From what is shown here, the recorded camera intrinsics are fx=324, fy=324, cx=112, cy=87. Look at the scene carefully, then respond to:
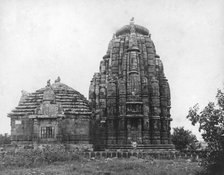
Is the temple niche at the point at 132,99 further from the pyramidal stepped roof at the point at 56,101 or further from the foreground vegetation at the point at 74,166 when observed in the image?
the foreground vegetation at the point at 74,166

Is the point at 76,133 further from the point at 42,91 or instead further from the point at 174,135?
the point at 174,135

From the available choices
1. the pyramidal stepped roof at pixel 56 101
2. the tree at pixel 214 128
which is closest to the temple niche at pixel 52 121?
the pyramidal stepped roof at pixel 56 101

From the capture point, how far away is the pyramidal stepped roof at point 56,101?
A: 1181 inches

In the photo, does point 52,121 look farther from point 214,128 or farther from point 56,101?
point 214,128

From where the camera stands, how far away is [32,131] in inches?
1182

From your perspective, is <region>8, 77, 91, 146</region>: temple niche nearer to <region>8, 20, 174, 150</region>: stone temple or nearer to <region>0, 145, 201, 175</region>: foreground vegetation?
<region>8, 20, 174, 150</region>: stone temple

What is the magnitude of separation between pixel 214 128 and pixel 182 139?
30.5 m

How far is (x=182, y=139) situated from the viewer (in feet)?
147

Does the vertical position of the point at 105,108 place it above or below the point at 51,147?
above

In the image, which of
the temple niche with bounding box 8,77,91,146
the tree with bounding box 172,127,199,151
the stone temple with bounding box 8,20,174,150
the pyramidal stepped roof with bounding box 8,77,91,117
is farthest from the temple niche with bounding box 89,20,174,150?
the tree with bounding box 172,127,199,151

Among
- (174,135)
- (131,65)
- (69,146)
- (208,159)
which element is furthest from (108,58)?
(208,159)

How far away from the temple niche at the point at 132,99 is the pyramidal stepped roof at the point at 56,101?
272 cm

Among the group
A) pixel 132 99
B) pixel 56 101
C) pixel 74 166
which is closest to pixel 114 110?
pixel 132 99

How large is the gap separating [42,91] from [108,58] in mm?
8530
